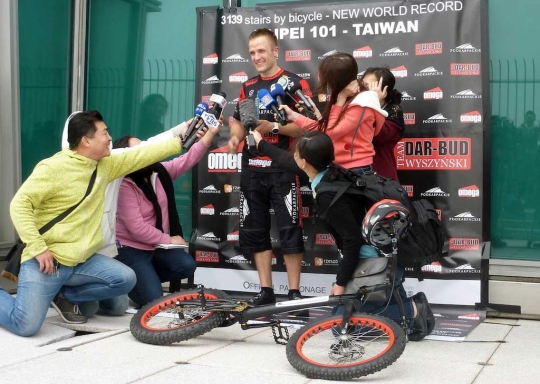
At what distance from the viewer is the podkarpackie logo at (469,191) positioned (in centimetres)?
562

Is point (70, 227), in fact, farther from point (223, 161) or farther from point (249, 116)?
point (223, 161)

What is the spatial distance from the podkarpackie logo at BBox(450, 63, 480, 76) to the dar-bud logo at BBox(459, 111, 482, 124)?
0.93 feet

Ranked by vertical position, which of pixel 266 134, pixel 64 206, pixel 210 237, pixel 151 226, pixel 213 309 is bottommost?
pixel 213 309

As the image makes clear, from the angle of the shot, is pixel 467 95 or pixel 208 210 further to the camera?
pixel 208 210

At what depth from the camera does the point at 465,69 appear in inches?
222

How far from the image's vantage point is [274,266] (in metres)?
6.21

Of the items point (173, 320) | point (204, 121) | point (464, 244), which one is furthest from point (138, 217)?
point (464, 244)

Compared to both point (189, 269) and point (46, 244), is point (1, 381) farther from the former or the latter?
point (189, 269)

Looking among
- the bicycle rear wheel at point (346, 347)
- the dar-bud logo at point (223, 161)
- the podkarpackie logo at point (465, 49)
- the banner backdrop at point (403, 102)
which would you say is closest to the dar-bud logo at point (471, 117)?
the banner backdrop at point (403, 102)

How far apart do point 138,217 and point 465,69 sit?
101 inches

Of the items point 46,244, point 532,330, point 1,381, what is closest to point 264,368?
point 1,381

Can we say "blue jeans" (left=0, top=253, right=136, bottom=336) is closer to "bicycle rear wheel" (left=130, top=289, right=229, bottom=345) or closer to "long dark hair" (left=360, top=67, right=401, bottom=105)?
"bicycle rear wheel" (left=130, top=289, right=229, bottom=345)

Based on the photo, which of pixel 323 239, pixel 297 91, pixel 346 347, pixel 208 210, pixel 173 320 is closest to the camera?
pixel 346 347

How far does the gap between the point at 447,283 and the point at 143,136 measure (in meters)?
2.93
